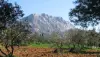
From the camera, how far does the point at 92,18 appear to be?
82.6ft

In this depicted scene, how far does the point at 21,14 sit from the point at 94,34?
6406 cm

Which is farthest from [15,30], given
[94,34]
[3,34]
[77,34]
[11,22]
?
[94,34]

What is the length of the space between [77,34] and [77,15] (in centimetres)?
5592

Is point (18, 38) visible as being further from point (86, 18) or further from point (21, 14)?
point (86, 18)

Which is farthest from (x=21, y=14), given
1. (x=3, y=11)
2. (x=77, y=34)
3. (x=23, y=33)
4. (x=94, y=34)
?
(x=94, y=34)

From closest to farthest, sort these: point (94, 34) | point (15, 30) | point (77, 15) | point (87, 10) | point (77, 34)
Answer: point (87, 10) < point (77, 15) < point (15, 30) < point (77, 34) < point (94, 34)

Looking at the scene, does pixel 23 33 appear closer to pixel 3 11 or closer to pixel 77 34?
pixel 3 11

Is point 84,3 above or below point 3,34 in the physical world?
above

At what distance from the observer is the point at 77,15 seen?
1040 inches

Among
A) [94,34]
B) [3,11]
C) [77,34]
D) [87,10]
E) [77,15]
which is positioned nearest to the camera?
[3,11]

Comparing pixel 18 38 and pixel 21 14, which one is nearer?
pixel 21 14

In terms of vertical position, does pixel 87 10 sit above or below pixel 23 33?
above

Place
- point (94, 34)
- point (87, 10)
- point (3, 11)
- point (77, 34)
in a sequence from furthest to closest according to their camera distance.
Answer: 1. point (94, 34)
2. point (77, 34)
3. point (87, 10)
4. point (3, 11)

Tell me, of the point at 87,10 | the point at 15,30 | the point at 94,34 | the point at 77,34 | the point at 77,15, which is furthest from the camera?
the point at 94,34
